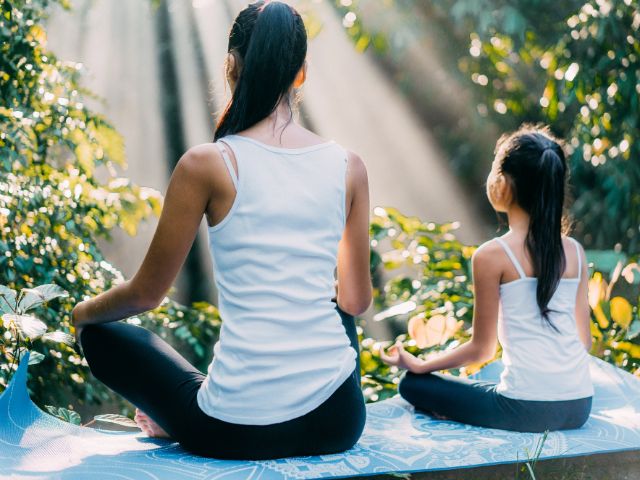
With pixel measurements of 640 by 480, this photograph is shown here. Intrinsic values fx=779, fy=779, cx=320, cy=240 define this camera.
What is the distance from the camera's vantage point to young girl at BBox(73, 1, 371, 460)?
1509 mm

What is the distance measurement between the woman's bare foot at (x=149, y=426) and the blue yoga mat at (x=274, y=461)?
0.02m

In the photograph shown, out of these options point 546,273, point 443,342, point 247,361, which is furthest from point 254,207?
point 443,342

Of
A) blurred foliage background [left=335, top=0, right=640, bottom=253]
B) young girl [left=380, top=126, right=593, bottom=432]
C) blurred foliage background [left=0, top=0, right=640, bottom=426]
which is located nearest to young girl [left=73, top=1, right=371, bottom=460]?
blurred foliage background [left=0, top=0, right=640, bottom=426]

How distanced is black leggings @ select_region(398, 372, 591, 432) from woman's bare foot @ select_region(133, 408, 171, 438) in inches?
30.5

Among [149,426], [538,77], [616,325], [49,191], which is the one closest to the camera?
[149,426]

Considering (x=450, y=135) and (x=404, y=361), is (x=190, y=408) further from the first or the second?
(x=450, y=135)

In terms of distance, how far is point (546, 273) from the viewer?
195cm

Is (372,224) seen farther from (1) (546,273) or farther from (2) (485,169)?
(2) (485,169)

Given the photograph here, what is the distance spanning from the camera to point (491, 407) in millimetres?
→ 2025

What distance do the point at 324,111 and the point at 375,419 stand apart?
15.0 feet

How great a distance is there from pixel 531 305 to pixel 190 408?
36.0 inches

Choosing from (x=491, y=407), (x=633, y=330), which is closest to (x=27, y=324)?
(x=491, y=407)

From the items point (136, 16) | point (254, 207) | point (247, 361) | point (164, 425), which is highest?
point (136, 16)

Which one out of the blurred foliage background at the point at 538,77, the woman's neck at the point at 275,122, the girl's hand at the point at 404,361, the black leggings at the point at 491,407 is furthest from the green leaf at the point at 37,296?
the blurred foliage background at the point at 538,77
